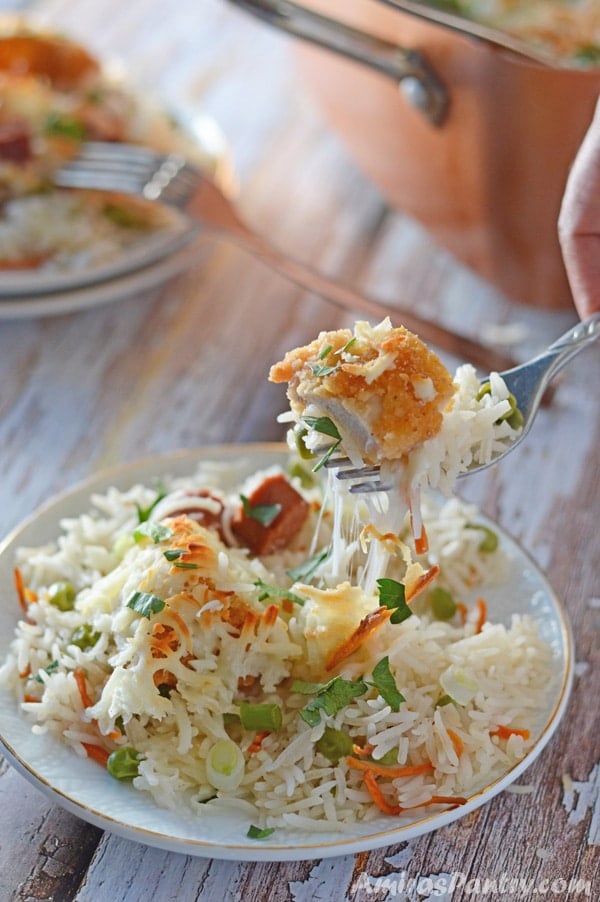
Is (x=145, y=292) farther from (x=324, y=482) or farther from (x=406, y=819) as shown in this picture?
(x=406, y=819)

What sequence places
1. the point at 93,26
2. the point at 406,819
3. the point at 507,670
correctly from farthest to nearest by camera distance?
the point at 93,26 → the point at 507,670 → the point at 406,819

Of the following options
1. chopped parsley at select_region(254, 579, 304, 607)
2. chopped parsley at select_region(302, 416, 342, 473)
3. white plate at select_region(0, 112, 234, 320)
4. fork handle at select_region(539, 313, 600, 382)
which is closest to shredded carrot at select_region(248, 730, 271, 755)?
chopped parsley at select_region(254, 579, 304, 607)

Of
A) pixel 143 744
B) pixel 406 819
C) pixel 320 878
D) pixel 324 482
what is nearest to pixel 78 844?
pixel 143 744

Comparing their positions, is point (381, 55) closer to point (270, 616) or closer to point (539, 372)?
point (539, 372)

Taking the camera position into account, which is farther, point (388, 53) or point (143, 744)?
point (388, 53)

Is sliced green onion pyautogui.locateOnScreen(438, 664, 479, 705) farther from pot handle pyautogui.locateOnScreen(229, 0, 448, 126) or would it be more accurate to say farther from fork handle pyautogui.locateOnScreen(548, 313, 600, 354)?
pot handle pyautogui.locateOnScreen(229, 0, 448, 126)

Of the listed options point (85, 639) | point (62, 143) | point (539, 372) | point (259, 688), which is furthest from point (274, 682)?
point (62, 143)

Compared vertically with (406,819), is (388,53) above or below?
above

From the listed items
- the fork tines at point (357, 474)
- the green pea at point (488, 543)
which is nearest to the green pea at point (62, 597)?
the fork tines at point (357, 474)
